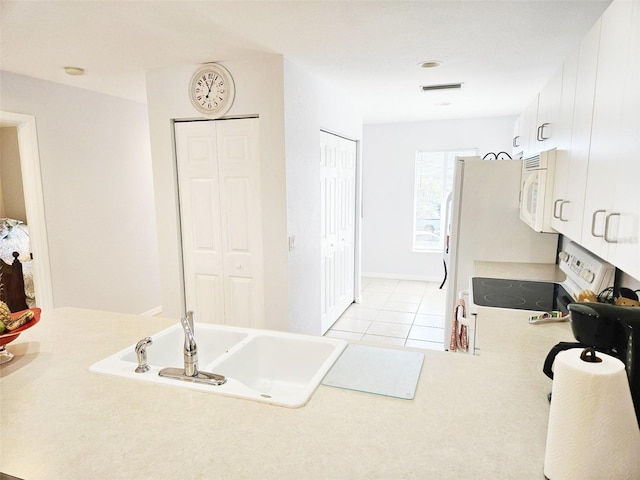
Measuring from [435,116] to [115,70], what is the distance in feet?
12.5

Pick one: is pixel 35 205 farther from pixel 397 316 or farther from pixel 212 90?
pixel 397 316

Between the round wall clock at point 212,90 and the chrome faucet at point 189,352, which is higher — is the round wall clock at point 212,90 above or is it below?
above

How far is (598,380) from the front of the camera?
79cm

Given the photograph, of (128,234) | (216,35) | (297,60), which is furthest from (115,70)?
(128,234)

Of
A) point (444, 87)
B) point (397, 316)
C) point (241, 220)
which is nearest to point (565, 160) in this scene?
point (444, 87)

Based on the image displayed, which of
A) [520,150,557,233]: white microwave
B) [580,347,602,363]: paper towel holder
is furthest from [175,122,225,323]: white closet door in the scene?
[580,347,602,363]: paper towel holder

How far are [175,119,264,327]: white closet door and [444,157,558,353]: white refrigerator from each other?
1631 mm

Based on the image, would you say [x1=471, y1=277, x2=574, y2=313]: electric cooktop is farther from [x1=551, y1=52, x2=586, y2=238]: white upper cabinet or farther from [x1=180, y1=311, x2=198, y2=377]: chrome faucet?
[x1=180, y1=311, x2=198, y2=377]: chrome faucet

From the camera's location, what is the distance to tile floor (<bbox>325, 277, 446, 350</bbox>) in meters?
3.99

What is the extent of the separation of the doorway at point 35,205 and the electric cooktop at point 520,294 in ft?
11.1

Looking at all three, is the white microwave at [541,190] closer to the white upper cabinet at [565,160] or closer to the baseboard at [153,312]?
the white upper cabinet at [565,160]

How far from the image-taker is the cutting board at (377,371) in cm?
125

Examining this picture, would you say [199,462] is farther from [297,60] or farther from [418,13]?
[297,60]

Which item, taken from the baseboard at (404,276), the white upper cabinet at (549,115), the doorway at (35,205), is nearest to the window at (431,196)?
the baseboard at (404,276)
